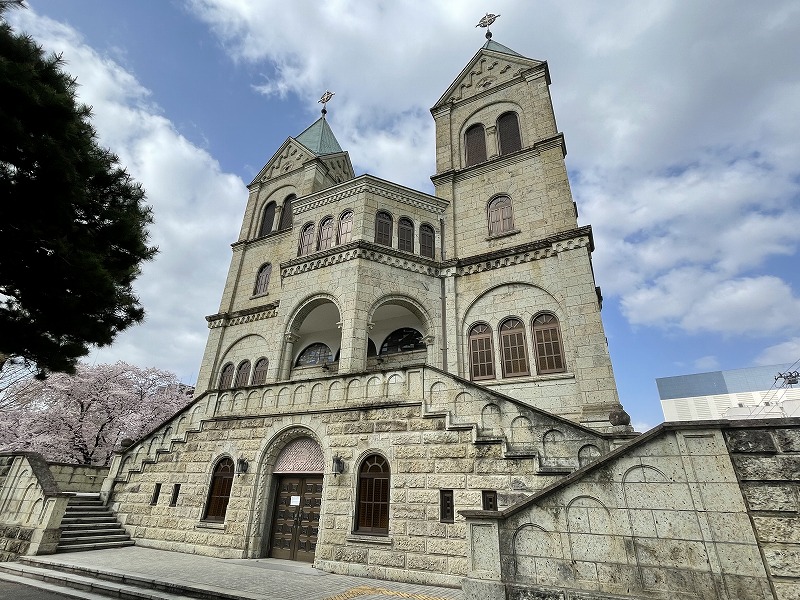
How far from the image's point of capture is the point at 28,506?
11750mm

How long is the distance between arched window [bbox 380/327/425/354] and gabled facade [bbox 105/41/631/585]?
8cm

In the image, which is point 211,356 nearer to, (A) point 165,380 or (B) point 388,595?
(A) point 165,380

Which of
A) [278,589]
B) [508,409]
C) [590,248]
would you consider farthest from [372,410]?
[590,248]

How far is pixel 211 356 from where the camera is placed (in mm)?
20453

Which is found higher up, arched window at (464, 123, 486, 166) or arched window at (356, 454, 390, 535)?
arched window at (464, 123, 486, 166)

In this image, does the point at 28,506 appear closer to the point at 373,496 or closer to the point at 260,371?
the point at 260,371

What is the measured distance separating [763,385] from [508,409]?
Answer: 222m

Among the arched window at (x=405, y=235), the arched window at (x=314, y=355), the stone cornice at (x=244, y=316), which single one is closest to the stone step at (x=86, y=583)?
the arched window at (x=314, y=355)

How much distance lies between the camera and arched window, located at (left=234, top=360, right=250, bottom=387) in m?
19.3

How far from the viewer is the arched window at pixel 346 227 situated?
1698 cm

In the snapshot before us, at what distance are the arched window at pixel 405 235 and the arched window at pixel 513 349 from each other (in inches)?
207

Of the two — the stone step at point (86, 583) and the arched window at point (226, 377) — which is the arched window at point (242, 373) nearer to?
the arched window at point (226, 377)

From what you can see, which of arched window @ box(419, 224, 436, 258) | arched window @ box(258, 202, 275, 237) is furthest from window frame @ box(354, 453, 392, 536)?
arched window @ box(258, 202, 275, 237)

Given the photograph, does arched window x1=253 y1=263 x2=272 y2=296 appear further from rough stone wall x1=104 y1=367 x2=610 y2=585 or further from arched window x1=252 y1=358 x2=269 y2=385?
rough stone wall x1=104 y1=367 x2=610 y2=585
